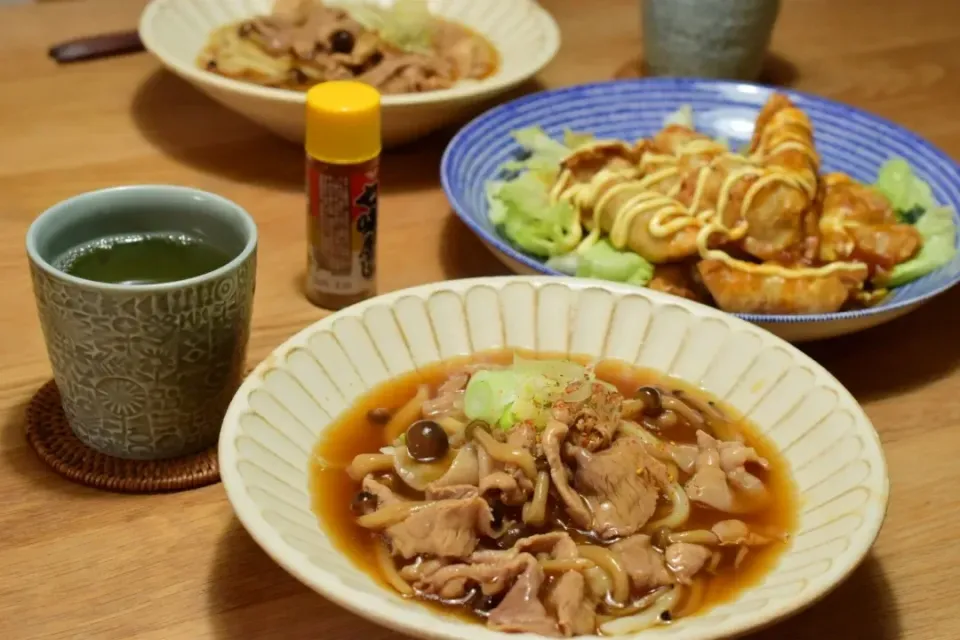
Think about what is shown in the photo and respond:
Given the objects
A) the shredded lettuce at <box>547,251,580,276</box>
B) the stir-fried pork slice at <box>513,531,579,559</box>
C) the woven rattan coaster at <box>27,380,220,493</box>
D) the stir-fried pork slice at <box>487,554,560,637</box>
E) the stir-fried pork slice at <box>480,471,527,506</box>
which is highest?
the stir-fried pork slice at <box>480,471,527,506</box>

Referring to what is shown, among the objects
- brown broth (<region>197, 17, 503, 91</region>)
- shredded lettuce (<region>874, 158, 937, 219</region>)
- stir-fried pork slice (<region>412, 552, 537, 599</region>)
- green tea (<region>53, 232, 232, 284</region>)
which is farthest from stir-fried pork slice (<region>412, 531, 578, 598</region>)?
brown broth (<region>197, 17, 503, 91</region>)

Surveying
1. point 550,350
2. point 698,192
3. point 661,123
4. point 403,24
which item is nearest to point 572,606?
point 550,350

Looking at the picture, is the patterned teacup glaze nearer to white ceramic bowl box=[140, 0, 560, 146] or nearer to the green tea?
white ceramic bowl box=[140, 0, 560, 146]

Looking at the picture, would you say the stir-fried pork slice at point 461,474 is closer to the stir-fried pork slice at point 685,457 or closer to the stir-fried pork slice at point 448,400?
the stir-fried pork slice at point 448,400

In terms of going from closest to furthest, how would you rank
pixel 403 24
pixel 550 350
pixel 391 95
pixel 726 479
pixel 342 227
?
pixel 726 479
pixel 550 350
pixel 342 227
pixel 391 95
pixel 403 24

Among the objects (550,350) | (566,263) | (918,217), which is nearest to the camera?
(550,350)

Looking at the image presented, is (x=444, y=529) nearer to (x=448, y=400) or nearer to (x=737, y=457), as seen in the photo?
(x=448, y=400)

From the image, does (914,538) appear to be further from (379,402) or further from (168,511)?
(168,511)
